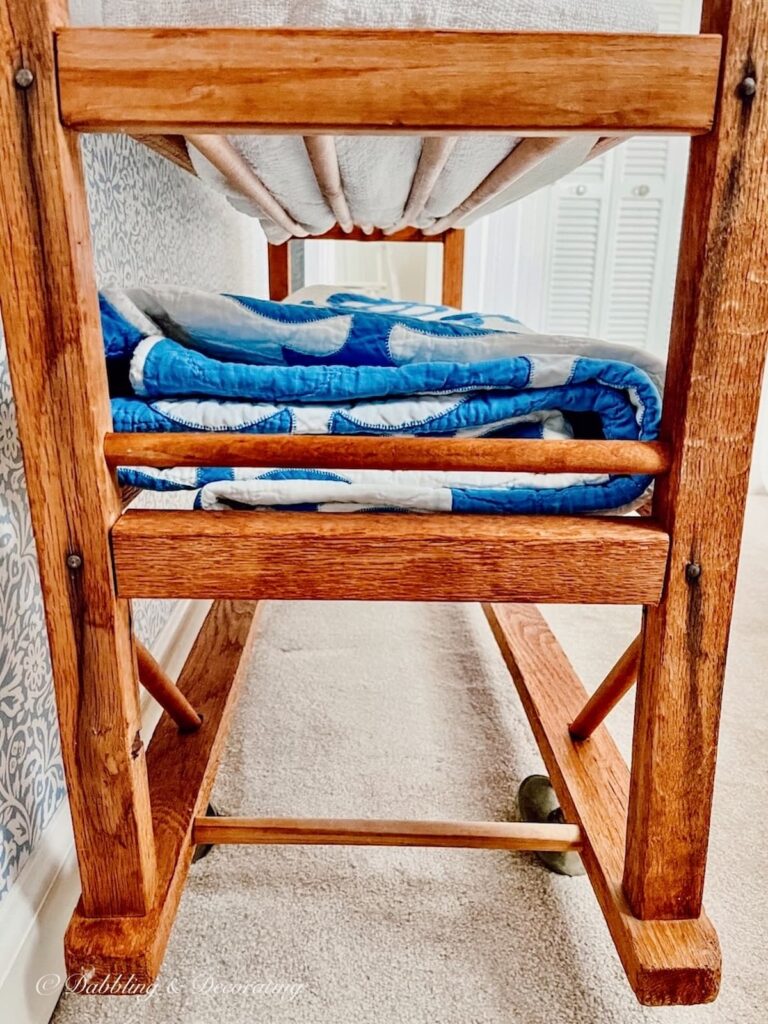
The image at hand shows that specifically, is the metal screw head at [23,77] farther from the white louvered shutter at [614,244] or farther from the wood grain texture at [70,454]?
the white louvered shutter at [614,244]

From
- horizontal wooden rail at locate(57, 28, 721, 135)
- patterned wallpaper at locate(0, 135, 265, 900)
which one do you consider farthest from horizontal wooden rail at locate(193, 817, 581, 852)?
horizontal wooden rail at locate(57, 28, 721, 135)

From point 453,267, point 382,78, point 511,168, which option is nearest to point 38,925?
point 382,78

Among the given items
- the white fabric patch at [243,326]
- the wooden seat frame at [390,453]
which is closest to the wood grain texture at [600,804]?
the wooden seat frame at [390,453]

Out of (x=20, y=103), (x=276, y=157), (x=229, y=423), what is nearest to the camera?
(x=20, y=103)

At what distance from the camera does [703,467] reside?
0.46 meters

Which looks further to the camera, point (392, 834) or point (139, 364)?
point (392, 834)

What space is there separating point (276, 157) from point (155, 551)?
490 millimetres

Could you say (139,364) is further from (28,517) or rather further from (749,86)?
(749,86)

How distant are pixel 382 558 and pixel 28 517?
33 cm

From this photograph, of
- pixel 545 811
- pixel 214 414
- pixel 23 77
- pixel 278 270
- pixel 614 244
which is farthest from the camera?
pixel 614 244

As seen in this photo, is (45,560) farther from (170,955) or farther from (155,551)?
(170,955)

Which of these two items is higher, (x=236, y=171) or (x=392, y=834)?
(x=236, y=171)

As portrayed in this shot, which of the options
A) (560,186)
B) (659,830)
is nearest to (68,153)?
(659,830)

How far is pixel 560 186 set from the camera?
7.65 feet
